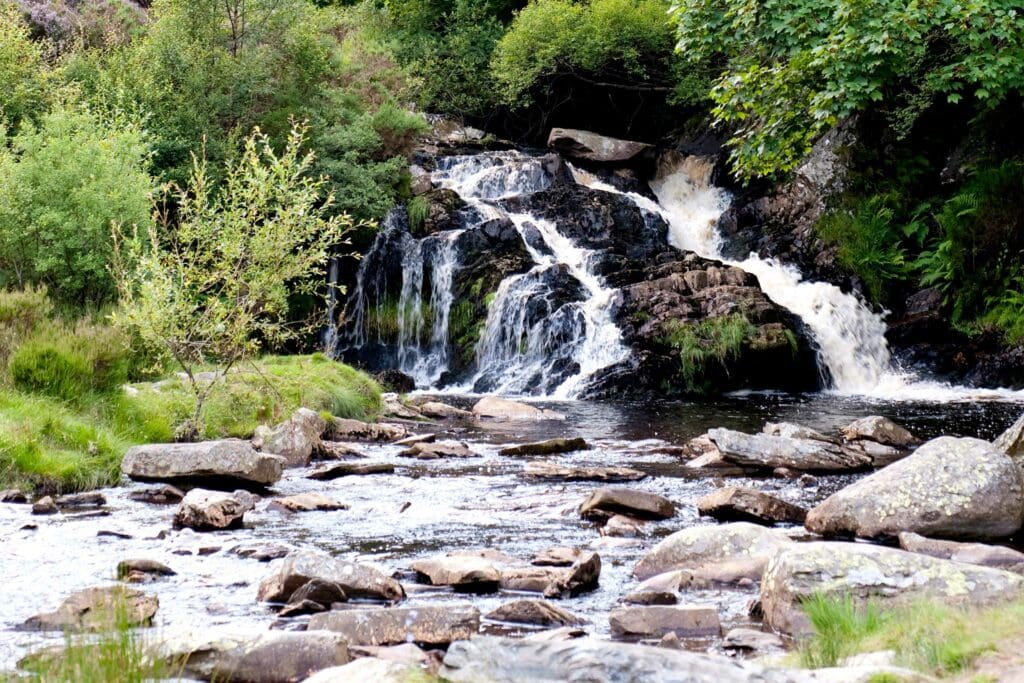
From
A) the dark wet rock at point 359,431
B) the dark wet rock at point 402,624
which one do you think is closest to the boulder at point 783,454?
the dark wet rock at point 359,431

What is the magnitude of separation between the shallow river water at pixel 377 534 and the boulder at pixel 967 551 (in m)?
1.83

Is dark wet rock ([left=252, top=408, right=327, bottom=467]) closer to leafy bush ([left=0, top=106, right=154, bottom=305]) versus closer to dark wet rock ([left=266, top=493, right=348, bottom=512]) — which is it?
dark wet rock ([left=266, top=493, right=348, bottom=512])

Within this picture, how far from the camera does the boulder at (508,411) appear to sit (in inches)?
682

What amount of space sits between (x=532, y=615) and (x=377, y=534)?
9.43 feet

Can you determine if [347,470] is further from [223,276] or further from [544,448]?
[223,276]

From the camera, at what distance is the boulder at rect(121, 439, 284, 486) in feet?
33.7

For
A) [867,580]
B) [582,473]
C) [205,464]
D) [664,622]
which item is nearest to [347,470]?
[205,464]

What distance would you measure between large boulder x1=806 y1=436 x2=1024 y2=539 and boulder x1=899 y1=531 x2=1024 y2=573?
262mm

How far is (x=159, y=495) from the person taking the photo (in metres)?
10.0

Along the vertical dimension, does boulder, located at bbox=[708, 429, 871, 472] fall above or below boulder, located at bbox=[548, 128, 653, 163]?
below

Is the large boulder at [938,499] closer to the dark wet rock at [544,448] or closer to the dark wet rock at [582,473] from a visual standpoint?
the dark wet rock at [582,473]

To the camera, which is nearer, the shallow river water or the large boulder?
the shallow river water

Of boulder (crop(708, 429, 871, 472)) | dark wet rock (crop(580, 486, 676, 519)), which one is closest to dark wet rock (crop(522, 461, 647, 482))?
boulder (crop(708, 429, 871, 472))

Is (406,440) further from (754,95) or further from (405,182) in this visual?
(405,182)
